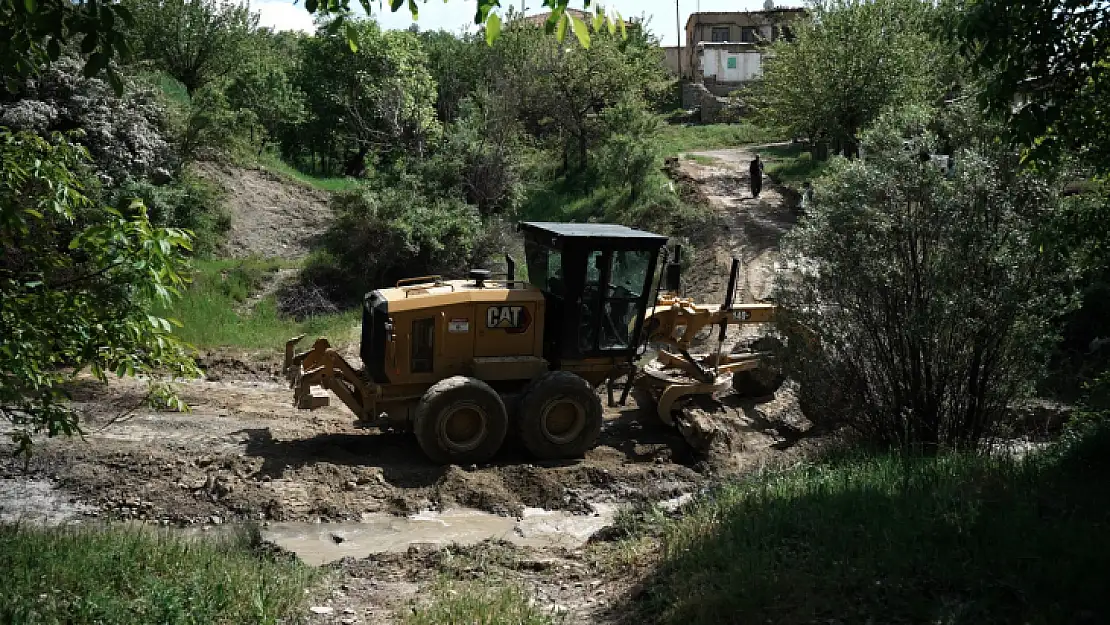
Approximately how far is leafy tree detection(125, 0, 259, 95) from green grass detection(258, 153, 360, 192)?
3.59m

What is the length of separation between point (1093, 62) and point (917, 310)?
243cm

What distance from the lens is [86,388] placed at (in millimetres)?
13359

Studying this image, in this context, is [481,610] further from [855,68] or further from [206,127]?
[855,68]

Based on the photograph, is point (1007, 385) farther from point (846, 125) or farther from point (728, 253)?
point (846, 125)

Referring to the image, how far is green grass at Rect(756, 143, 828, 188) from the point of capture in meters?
27.0

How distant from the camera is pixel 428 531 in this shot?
9.60 meters

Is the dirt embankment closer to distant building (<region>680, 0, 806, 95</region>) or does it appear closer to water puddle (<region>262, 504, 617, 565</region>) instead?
water puddle (<region>262, 504, 617, 565</region>)

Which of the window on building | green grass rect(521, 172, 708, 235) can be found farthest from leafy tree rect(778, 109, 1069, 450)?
green grass rect(521, 172, 708, 235)

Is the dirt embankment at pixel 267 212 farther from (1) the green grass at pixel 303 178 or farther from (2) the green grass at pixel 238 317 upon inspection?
(2) the green grass at pixel 238 317

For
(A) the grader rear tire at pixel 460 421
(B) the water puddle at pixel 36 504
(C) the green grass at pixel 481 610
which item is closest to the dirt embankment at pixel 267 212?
(A) the grader rear tire at pixel 460 421

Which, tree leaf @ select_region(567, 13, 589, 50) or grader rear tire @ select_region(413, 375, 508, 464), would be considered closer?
tree leaf @ select_region(567, 13, 589, 50)

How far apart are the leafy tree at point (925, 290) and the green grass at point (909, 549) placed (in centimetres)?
122

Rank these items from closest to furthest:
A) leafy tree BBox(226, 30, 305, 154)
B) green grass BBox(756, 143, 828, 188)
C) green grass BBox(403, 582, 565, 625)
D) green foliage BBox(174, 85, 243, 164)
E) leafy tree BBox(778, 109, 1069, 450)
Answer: green grass BBox(403, 582, 565, 625) < leafy tree BBox(778, 109, 1069, 450) < green foliage BBox(174, 85, 243, 164) < green grass BBox(756, 143, 828, 188) < leafy tree BBox(226, 30, 305, 154)

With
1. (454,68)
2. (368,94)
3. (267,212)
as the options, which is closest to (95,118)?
(267,212)
